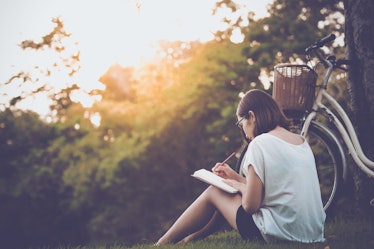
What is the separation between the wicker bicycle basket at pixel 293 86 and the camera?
13.0 ft

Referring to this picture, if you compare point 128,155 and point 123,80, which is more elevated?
point 123,80

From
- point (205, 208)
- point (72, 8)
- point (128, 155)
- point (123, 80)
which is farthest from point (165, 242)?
point (123, 80)

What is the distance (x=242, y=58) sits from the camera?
1316 centimetres

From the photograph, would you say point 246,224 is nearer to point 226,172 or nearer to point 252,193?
point 252,193

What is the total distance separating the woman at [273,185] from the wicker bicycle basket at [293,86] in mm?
701

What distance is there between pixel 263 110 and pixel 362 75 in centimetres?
178

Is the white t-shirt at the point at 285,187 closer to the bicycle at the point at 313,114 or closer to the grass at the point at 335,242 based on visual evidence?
the grass at the point at 335,242

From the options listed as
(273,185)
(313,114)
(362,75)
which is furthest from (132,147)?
(273,185)

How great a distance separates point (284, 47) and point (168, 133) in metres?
5.14

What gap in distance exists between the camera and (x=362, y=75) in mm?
4523

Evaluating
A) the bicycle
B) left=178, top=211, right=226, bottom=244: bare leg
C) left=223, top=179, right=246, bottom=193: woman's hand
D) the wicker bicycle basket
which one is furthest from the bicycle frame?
left=178, top=211, right=226, bottom=244: bare leg

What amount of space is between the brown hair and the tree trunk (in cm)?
160

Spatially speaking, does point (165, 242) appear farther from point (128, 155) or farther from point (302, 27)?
point (128, 155)

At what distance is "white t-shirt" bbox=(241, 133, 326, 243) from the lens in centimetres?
307
